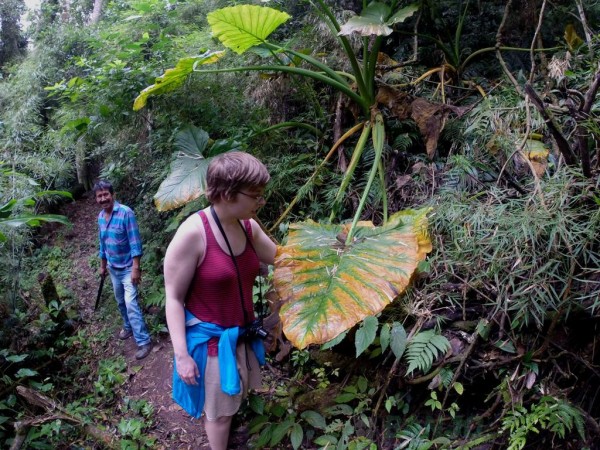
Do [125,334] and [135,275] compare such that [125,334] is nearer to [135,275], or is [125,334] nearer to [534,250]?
[135,275]

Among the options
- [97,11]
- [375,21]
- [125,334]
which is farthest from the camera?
[97,11]

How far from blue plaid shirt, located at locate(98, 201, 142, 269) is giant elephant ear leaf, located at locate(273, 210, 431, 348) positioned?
1.56m

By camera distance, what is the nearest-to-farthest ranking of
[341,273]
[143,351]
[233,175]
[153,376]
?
[233,175] → [341,273] → [153,376] → [143,351]

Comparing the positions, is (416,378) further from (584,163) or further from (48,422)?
(48,422)

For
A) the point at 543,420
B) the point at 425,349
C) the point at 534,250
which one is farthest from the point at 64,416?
the point at 534,250

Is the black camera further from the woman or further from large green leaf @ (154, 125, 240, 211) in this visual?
large green leaf @ (154, 125, 240, 211)

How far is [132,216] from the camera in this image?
10.7 feet

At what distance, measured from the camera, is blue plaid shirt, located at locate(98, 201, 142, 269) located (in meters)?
3.22

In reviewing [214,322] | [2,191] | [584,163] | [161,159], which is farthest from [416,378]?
[2,191]

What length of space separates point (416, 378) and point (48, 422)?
6.10 ft

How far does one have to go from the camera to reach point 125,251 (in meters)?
3.29

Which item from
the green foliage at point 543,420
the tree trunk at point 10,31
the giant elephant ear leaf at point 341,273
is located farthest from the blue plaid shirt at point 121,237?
the tree trunk at point 10,31

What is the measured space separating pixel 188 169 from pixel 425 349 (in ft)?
5.91

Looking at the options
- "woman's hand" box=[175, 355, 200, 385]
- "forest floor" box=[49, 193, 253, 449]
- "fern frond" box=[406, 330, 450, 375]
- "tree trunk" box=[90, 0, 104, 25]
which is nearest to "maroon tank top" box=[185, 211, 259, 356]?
"woman's hand" box=[175, 355, 200, 385]
